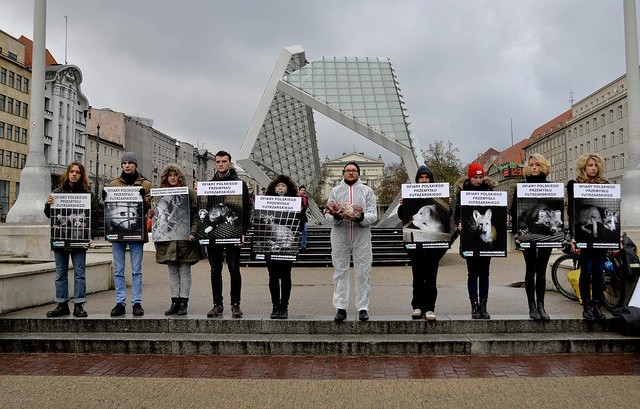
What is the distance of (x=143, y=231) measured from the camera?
6781 mm

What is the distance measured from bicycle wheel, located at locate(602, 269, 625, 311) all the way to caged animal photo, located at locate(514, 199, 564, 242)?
1129 mm

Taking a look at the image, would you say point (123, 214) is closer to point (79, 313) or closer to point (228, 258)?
point (79, 313)

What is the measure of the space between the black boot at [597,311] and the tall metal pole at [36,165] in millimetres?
12453

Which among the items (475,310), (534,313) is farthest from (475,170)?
(534,313)

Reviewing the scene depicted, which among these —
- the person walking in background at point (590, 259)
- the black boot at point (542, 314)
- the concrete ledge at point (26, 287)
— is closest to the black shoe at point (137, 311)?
the concrete ledge at point (26, 287)

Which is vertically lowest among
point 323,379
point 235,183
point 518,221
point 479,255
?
point 323,379

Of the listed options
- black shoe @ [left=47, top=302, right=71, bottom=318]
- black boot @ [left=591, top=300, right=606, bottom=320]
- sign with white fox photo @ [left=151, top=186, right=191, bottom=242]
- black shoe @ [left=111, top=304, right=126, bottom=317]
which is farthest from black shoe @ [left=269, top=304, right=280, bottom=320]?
black boot @ [left=591, top=300, right=606, bottom=320]

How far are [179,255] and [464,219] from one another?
372 cm

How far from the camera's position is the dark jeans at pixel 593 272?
21.2 ft

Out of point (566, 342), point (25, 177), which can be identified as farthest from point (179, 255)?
point (25, 177)

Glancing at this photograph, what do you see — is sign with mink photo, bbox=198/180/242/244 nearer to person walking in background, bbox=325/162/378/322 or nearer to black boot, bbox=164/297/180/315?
black boot, bbox=164/297/180/315

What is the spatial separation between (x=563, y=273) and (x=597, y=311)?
94.8 inches

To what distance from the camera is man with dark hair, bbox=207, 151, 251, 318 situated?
6.61m

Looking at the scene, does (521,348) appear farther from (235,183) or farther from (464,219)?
(235,183)
